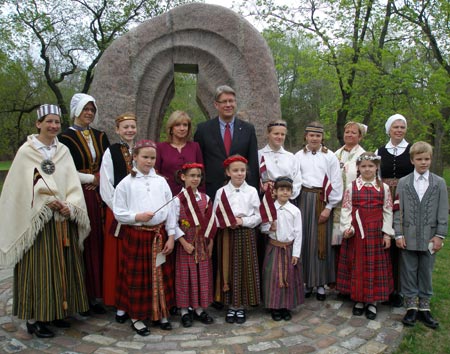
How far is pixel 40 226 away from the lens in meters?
2.97

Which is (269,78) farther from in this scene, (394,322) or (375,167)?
(394,322)

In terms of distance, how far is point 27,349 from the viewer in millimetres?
2812

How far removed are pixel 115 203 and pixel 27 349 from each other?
1215 millimetres

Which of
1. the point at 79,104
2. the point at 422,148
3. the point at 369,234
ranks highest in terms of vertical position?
the point at 79,104

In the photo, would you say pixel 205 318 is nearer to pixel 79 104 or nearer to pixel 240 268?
pixel 240 268

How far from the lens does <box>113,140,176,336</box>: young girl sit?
3014mm

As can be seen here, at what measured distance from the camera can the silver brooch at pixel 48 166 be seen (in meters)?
3.03

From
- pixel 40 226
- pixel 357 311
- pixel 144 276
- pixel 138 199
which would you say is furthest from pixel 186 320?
pixel 357 311

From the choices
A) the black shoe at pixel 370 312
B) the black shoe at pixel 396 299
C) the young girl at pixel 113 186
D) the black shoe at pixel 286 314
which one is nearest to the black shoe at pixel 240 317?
the black shoe at pixel 286 314

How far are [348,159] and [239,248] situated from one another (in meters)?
1.52

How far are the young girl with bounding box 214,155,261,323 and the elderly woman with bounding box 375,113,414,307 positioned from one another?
1351 millimetres

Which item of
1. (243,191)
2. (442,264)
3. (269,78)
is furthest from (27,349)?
(442,264)

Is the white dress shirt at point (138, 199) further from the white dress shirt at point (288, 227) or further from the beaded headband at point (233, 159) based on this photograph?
the white dress shirt at point (288, 227)

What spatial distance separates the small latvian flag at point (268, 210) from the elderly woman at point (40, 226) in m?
1.50
